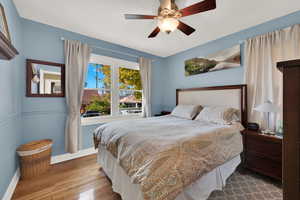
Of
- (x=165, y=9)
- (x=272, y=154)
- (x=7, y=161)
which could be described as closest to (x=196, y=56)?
(x=165, y=9)

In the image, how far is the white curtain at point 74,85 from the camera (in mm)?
2576

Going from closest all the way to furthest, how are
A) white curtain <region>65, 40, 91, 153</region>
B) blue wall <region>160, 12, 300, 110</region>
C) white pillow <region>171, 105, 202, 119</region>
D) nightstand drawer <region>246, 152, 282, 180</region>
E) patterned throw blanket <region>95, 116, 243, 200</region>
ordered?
1. patterned throw blanket <region>95, 116, 243, 200</region>
2. nightstand drawer <region>246, 152, 282, 180</region>
3. blue wall <region>160, 12, 300, 110</region>
4. white curtain <region>65, 40, 91, 153</region>
5. white pillow <region>171, 105, 202, 119</region>

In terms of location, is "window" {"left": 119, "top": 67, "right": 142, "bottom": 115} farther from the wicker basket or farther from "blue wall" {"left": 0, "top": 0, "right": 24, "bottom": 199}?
"blue wall" {"left": 0, "top": 0, "right": 24, "bottom": 199}

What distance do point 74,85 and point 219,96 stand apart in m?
A: 3.12

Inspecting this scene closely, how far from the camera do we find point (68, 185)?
187 cm

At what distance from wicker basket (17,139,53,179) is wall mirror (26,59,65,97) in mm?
908

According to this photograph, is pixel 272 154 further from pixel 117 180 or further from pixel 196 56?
pixel 196 56

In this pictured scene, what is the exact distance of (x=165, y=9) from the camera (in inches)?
61.9

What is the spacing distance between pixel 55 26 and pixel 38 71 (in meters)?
0.95

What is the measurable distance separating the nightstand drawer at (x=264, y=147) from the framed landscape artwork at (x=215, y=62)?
1507 millimetres

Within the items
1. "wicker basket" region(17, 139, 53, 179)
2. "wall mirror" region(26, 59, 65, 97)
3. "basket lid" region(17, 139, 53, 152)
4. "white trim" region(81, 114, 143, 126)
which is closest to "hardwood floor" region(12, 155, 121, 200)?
"wicker basket" region(17, 139, 53, 179)

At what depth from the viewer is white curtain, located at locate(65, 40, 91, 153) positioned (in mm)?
Answer: 2576

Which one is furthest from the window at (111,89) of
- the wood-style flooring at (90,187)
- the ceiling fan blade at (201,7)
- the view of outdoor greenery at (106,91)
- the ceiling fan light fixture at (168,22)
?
the ceiling fan blade at (201,7)

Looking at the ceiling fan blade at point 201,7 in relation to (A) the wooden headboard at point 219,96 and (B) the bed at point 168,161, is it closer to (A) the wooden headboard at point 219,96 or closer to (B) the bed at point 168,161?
(B) the bed at point 168,161
